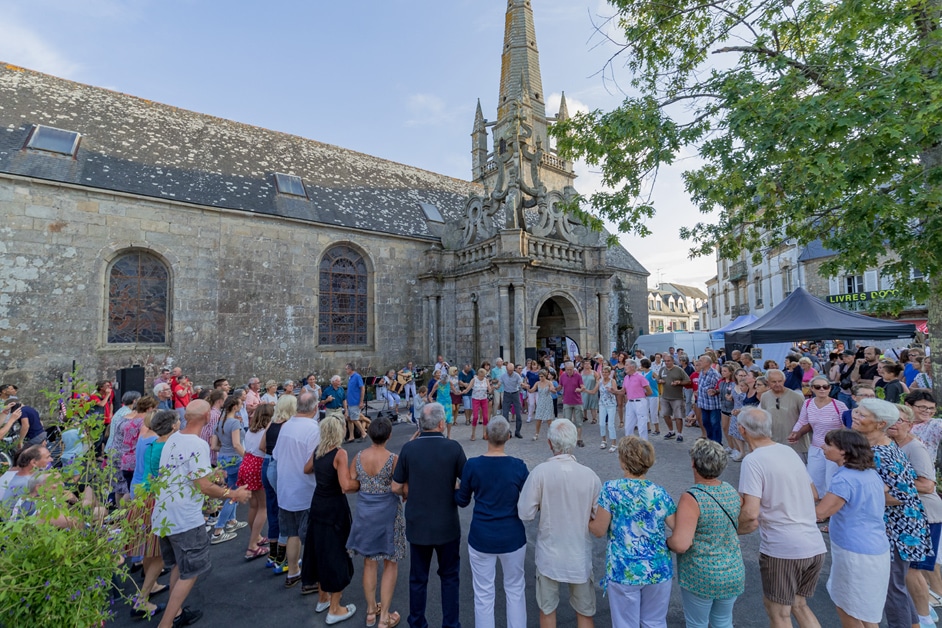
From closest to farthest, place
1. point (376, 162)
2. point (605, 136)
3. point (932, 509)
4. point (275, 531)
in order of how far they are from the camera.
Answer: point (932, 509)
point (275, 531)
point (605, 136)
point (376, 162)

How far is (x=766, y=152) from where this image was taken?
584 centimetres

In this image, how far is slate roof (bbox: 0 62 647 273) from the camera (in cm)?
1141

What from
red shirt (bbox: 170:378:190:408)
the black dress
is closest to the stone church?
red shirt (bbox: 170:378:190:408)

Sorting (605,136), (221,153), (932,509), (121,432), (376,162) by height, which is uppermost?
(376,162)

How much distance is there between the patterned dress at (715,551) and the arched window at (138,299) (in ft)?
44.8

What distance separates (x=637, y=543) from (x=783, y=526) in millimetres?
966

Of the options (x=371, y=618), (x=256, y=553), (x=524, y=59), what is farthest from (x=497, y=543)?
(x=524, y=59)

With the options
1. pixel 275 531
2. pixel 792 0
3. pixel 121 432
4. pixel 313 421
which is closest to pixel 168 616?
pixel 275 531

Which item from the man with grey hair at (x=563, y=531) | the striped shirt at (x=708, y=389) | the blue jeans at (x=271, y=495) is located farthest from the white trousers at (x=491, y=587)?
the striped shirt at (x=708, y=389)

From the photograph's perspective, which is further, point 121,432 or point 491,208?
point 491,208

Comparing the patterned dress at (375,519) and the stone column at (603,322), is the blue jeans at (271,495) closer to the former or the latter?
the patterned dress at (375,519)

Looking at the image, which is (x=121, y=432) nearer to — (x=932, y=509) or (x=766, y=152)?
(x=932, y=509)

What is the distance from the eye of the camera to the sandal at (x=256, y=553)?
179 inches

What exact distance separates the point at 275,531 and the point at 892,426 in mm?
5594
